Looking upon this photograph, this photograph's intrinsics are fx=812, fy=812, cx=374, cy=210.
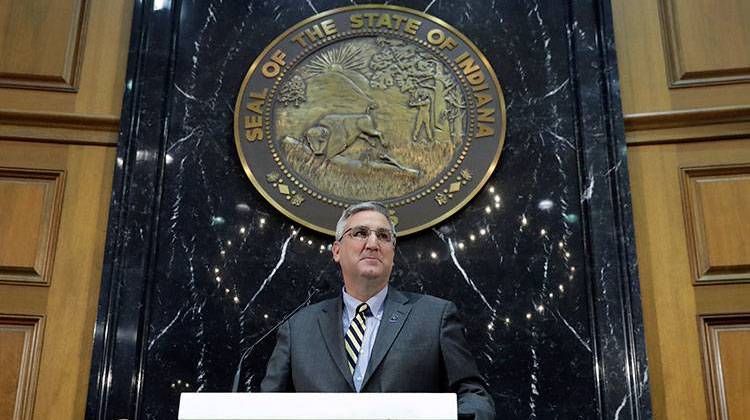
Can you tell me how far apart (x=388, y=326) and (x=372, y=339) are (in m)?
0.08

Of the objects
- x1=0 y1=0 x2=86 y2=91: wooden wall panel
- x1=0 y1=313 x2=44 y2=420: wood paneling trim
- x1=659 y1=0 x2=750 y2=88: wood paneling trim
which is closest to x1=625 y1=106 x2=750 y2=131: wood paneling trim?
x1=659 y1=0 x2=750 y2=88: wood paneling trim

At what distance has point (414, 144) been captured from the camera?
137 inches

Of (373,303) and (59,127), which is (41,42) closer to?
(59,127)

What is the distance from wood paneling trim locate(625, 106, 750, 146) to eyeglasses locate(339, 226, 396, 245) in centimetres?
126

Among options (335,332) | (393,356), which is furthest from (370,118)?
(393,356)

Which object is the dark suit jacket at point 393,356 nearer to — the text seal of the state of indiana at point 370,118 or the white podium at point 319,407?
the text seal of the state of indiana at point 370,118

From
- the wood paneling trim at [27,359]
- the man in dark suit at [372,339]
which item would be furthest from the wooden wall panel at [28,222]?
the man in dark suit at [372,339]

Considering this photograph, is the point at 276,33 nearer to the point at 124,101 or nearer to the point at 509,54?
the point at 124,101

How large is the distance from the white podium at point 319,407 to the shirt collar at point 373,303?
3.85 feet

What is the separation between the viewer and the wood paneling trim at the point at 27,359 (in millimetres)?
3223

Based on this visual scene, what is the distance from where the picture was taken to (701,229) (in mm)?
3316

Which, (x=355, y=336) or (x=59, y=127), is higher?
(x=59, y=127)

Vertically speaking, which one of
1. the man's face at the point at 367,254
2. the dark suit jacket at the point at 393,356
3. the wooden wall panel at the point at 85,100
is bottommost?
the dark suit jacket at the point at 393,356

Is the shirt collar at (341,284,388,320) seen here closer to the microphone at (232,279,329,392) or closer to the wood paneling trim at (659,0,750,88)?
the microphone at (232,279,329,392)
